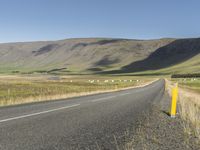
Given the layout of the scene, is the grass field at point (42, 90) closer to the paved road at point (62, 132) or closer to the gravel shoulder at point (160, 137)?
the paved road at point (62, 132)

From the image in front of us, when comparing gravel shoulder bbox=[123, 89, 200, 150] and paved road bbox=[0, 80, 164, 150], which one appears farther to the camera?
gravel shoulder bbox=[123, 89, 200, 150]

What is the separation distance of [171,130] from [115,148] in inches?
121

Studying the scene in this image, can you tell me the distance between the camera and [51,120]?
34.4ft

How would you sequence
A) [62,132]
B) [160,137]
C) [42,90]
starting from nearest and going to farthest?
[160,137], [62,132], [42,90]

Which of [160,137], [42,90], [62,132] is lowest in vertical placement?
[42,90]

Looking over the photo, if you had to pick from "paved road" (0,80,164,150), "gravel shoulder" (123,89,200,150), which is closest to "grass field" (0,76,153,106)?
"paved road" (0,80,164,150)

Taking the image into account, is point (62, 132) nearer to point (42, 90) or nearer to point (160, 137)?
point (160, 137)

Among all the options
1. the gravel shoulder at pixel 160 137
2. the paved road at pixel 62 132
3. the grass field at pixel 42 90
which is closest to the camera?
the paved road at pixel 62 132

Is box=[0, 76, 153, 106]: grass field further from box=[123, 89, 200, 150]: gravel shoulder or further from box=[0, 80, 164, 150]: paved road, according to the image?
box=[123, 89, 200, 150]: gravel shoulder

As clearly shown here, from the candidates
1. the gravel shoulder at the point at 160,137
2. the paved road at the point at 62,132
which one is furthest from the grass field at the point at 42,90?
the gravel shoulder at the point at 160,137

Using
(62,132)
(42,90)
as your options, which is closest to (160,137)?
(62,132)

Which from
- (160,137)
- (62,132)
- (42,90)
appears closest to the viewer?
(160,137)

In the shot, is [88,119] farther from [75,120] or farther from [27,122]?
[27,122]

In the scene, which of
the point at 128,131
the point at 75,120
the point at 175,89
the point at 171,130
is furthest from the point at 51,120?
the point at 175,89
